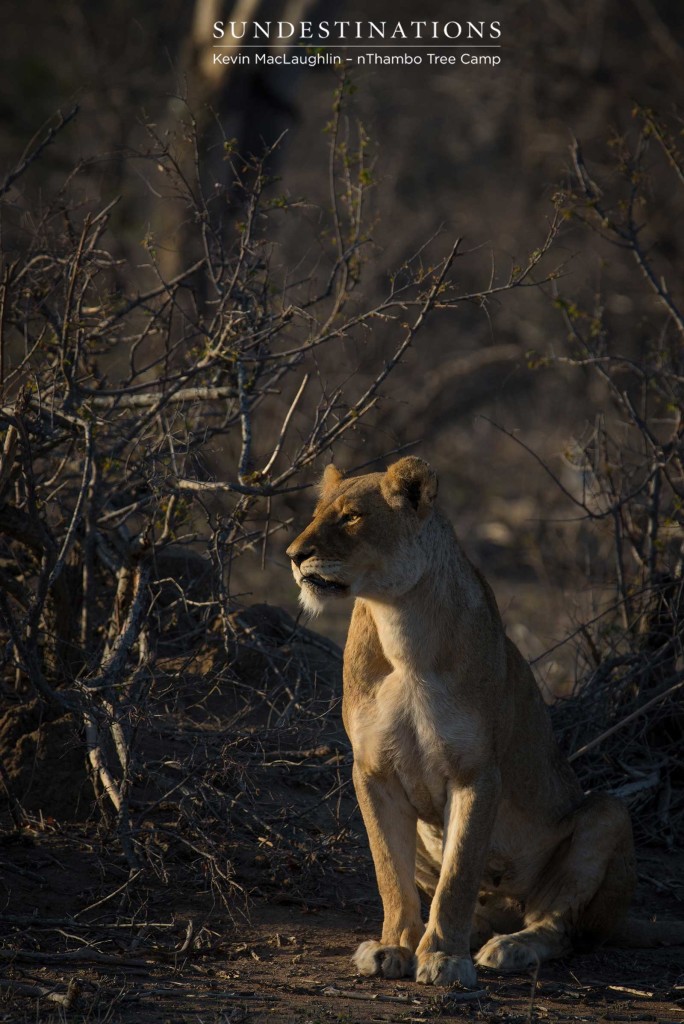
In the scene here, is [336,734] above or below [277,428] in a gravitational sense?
below

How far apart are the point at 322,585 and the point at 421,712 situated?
1.91 feet

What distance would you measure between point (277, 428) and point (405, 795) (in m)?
6.95

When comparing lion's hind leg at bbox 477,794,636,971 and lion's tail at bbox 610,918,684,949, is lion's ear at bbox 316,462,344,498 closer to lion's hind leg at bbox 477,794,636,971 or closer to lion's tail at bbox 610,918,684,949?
lion's hind leg at bbox 477,794,636,971

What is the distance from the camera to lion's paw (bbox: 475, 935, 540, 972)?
16.2 ft

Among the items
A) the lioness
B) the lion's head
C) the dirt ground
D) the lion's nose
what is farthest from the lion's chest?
the dirt ground

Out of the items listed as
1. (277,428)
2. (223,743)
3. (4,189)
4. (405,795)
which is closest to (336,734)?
(223,743)

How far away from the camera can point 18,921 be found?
4.85 meters

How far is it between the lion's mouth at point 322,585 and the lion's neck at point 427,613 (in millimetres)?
204

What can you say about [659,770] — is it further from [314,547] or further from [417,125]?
[417,125]

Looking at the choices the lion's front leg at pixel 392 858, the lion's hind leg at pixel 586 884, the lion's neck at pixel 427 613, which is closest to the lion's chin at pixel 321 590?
the lion's neck at pixel 427 613

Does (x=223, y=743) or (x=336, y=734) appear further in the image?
(x=336, y=734)

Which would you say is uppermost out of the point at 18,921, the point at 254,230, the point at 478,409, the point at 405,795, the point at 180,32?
the point at 180,32

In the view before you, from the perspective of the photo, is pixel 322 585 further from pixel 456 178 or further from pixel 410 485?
pixel 456 178

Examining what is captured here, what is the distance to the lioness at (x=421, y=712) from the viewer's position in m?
4.75
